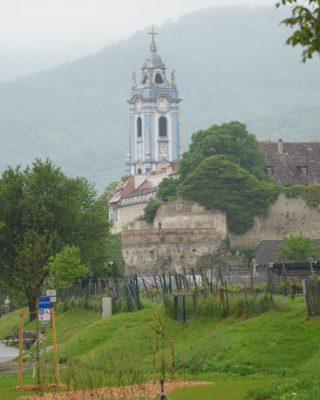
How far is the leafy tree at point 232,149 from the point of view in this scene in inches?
5049

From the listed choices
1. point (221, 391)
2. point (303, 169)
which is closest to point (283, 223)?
point (303, 169)

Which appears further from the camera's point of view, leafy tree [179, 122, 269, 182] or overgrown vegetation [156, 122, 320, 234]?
leafy tree [179, 122, 269, 182]

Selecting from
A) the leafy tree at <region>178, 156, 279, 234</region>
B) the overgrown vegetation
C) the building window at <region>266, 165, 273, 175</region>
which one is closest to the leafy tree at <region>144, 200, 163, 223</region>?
the overgrown vegetation

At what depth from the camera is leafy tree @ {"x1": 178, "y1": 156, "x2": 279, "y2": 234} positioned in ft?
399

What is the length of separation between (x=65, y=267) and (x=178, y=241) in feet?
185

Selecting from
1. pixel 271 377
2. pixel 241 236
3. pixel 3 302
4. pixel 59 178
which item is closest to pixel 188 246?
pixel 241 236

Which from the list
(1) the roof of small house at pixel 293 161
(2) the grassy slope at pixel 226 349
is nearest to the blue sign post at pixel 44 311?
(2) the grassy slope at pixel 226 349

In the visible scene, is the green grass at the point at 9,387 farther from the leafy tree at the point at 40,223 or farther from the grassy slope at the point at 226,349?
the leafy tree at the point at 40,223

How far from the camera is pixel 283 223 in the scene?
125625 mm

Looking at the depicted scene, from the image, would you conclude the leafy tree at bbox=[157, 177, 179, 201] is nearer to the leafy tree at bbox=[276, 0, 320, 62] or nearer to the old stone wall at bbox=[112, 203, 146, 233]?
the old stone wall at bbox=[112, 203, 146, 233]

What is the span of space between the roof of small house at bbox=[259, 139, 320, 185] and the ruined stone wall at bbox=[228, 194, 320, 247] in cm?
635

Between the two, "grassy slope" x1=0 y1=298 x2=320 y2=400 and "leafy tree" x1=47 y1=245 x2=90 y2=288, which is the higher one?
"leafy tree" x1=47 y1=245 x2=90 y2=288

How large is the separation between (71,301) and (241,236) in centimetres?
5776

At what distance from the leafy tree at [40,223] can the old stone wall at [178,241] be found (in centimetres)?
4331
